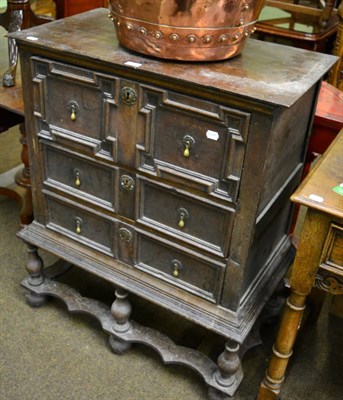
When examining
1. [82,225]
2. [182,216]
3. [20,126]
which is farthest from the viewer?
[20,126]

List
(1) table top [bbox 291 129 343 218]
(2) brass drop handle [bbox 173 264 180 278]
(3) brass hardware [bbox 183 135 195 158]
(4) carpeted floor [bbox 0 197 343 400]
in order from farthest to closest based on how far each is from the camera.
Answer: (4) carpeted floor [bbox 0 197 343 400]
(2) brass drop handle [bbox 173 264 180 278]
(3) brass hardware [bbox 183 135 195 158]
(1) table top [bbox 291 129 343 218]

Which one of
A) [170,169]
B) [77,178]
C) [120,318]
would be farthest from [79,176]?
[120,318]

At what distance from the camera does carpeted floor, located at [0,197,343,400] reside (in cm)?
159

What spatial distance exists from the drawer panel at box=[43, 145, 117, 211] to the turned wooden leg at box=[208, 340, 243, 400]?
516mm

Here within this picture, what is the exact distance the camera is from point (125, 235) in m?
1.51

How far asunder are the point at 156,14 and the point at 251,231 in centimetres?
55

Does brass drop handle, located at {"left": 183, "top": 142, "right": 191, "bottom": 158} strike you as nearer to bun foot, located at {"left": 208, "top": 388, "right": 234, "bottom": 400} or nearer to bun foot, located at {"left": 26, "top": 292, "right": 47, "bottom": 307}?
bun foot, located at {"left": 208, "top": 388, "right": 234, "bottom": 400}

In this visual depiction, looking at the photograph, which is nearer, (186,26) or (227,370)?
(186,26)

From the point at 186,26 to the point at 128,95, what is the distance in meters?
0.22

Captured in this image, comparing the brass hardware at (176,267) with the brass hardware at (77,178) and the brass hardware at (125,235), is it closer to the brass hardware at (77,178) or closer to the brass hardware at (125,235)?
the brass hardware at (125,235)

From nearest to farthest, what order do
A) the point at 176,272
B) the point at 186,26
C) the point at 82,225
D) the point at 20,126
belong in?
the point at 186,26 < the point at 176,272 < the point at 82,225 < the point at 20,126

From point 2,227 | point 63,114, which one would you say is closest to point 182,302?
point 63,114

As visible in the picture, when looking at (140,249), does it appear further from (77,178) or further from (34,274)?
(34,274)

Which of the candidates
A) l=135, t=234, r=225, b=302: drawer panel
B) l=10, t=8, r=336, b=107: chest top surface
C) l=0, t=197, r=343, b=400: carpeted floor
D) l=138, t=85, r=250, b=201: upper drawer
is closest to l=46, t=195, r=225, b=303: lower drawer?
l=135, t=234, r=225, b=302: drawer panel
